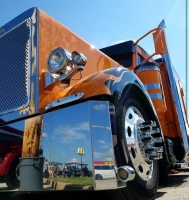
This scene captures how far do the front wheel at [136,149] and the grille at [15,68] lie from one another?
0.83 m

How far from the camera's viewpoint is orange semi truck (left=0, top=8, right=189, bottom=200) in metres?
1.88

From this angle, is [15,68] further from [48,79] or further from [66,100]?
[66,100]

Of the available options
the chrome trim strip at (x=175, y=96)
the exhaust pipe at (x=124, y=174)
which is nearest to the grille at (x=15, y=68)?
the exhaust pipe at (x=124, y=174)

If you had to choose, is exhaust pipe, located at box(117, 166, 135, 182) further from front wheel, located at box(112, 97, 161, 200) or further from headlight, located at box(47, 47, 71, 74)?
headlight, located at box(47, 47, 71, 74)

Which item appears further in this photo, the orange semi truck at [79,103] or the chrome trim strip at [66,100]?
the chrome trim strip at [66,100]

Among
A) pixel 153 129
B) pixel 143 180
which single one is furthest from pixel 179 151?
pixel 143 180

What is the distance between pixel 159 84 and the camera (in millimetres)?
3449

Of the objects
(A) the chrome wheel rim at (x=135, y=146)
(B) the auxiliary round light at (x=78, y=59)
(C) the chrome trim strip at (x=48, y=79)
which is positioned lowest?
(A) the chrome wheel rim at (x=135, y=146)

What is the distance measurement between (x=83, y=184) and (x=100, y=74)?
854 mm

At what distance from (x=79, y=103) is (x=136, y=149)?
0.66 metres

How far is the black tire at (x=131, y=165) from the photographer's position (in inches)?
77.8

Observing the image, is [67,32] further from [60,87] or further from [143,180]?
[143,180]

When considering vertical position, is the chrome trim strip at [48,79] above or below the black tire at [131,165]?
above

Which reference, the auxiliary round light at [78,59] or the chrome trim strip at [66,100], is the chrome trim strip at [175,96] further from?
the chrome trim strip at [66,100]
